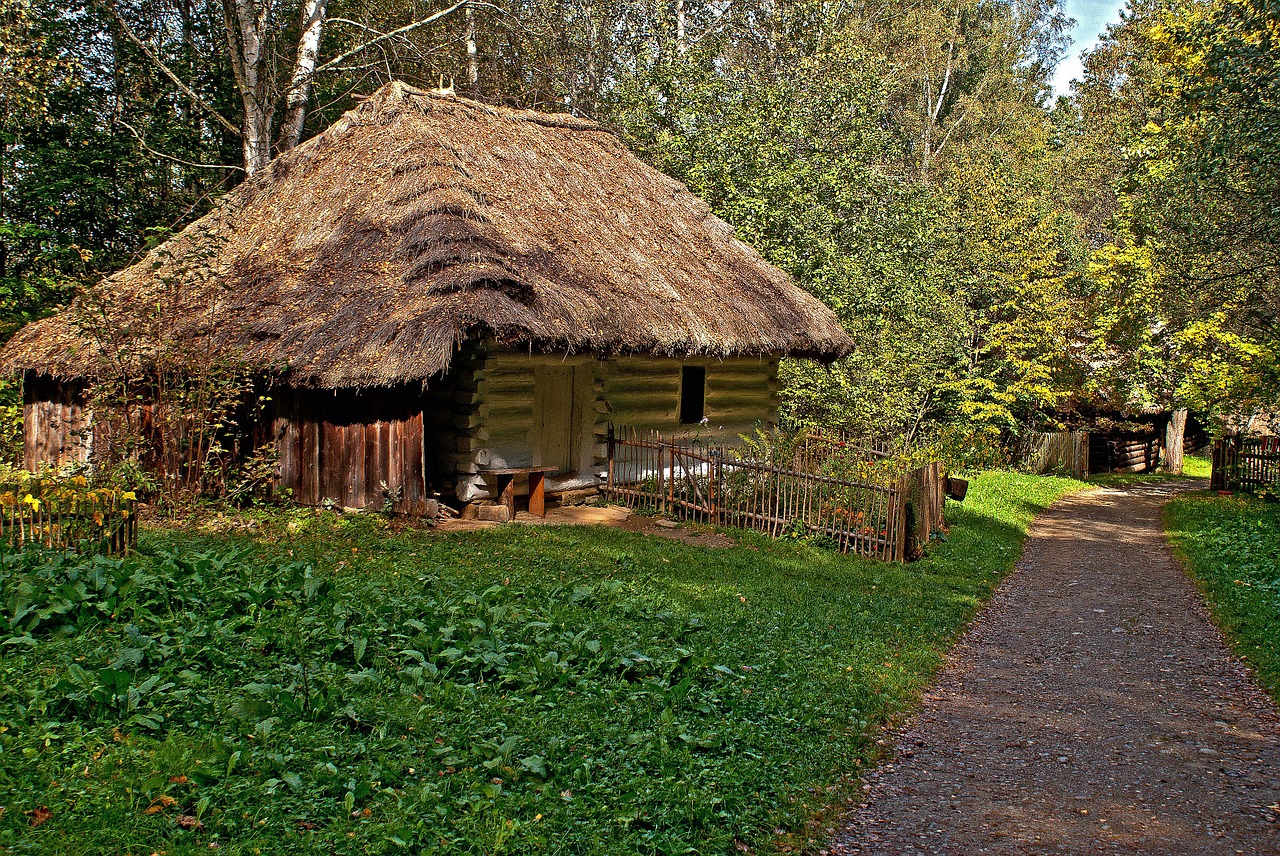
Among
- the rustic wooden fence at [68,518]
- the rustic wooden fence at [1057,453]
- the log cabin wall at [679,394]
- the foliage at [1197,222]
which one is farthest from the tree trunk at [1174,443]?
the rustic wooden fence at [68,518]

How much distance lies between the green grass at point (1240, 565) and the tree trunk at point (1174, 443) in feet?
40.0

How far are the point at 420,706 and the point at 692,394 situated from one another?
38.6 feet

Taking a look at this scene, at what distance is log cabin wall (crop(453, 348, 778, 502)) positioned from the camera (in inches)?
492

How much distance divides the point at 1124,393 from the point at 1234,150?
12.2 metres

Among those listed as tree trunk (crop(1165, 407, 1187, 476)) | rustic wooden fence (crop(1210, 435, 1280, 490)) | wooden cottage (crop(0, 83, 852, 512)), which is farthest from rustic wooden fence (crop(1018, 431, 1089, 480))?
wooden cottage (crop(0, 83, 852, 512))

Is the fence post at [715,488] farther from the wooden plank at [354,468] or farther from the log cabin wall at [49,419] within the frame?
the log cabin wall at [49,419]

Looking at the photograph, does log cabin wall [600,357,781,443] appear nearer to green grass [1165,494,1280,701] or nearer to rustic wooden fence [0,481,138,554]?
green grass [1165,494,1280,701]

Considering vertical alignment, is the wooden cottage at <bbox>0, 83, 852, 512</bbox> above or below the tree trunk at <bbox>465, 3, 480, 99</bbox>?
below

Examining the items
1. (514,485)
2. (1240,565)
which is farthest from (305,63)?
(1240,565)

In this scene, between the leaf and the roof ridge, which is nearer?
the leaf

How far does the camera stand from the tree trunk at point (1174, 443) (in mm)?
30922

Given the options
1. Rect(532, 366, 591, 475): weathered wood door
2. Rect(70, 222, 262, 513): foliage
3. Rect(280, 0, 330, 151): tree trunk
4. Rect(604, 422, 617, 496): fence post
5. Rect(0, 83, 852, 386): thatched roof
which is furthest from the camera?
Rect(280, 0, 330, 151): tree trunk

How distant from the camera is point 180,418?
10.7 metres

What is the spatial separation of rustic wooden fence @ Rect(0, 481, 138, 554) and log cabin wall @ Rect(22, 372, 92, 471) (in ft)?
18.6
